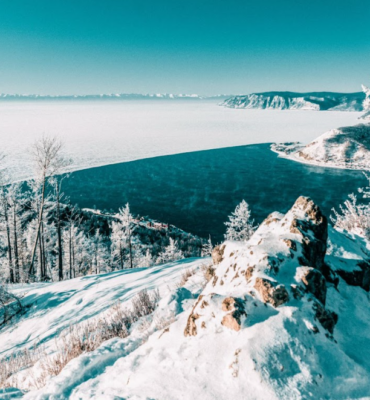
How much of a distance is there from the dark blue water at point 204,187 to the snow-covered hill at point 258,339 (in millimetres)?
49290

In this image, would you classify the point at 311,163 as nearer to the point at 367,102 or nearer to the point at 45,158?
the point at 367,102

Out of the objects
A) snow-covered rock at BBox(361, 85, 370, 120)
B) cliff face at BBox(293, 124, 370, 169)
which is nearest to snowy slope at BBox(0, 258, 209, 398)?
snow-covered rock at BBox(361, 85, 370, 120)

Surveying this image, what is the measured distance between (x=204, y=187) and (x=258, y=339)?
78.7 meters

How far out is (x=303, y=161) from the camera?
411 ft

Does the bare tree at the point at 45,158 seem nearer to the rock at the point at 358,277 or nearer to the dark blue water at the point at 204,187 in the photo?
the rock at the point at 358,277

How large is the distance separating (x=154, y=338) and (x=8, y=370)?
277 cm

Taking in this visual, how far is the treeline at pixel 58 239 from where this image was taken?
68.1 feet

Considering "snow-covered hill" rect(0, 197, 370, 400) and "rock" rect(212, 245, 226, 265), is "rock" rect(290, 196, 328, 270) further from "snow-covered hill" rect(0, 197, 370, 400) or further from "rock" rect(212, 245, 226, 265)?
"rock" rect(212, 245, 226, 265)

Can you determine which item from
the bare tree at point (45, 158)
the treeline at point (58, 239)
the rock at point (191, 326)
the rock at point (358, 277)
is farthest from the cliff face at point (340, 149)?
the rock at point (191, 326)

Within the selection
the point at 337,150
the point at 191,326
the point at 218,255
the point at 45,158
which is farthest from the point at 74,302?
the point at 337,150

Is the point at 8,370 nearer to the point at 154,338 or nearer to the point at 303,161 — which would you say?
the point at 154,338

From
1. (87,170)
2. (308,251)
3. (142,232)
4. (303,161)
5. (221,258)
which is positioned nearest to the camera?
(308,251)

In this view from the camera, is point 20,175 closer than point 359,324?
No

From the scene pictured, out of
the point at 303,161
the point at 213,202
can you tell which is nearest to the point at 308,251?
the point at 213,202
